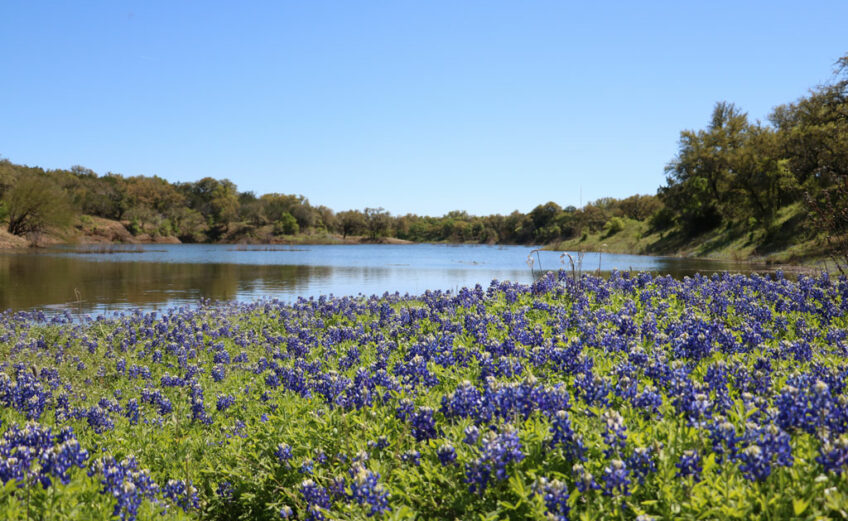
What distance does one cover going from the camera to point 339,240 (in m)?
149

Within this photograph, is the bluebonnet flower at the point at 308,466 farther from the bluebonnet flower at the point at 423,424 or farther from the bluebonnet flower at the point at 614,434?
the bluebonnet flower at the point at 614,434

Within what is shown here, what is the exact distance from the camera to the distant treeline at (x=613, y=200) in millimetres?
35781

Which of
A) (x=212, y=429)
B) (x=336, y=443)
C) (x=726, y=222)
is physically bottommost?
(x=212, y=429)

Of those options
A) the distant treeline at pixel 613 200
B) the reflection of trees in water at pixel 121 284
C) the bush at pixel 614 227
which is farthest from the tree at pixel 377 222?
the reflection of trees in water at pixel 121 284

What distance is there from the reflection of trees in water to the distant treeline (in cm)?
2182

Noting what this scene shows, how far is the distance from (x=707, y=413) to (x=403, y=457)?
2045mm

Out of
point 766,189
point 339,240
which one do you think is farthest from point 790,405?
point 339,240

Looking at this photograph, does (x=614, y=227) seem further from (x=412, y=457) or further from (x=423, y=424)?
(x=412, y=457)

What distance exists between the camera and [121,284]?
25859 millimetres

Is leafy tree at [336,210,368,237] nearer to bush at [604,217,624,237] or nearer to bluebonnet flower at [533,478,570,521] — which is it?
bush at [604,217,624,237]

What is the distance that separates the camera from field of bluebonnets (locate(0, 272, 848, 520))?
2.92 metres

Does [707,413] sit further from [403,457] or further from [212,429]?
[212,429]

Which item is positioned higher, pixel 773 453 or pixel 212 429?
pixel 773 453

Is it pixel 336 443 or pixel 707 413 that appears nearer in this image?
pixel 707 413
